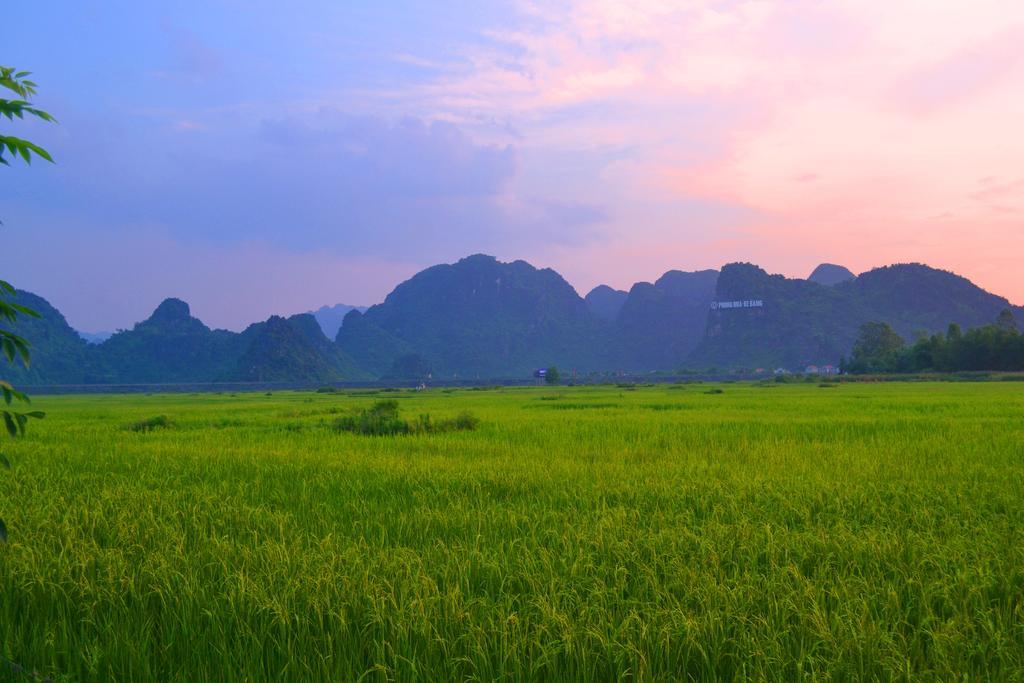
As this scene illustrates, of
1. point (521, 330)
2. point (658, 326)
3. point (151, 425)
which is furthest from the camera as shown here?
point (658, 326)

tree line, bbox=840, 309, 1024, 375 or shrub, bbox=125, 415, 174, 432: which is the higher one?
tree line, bbox=840, 309, 1024, 375

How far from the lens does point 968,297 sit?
386ft

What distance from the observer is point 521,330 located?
144 metres

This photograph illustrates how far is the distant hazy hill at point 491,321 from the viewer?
135000 mm

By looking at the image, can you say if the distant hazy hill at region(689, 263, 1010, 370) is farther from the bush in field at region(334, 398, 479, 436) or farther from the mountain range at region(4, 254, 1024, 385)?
the bush in field at region(334, 398, 479, 436)

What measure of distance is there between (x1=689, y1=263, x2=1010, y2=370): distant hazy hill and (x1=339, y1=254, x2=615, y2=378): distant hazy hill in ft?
107

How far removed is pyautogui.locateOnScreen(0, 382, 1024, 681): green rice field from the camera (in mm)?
2402

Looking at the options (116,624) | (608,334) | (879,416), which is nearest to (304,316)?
(608,334)

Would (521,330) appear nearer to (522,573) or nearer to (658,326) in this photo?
(658,326)

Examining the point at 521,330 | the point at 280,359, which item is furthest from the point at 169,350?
the point at 521,330

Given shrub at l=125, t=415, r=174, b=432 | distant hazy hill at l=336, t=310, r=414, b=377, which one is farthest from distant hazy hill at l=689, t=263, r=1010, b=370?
shrub at l=125, t=415, r=174, b=432

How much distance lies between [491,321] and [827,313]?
6592 centimetres

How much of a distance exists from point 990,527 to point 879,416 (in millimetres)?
10242

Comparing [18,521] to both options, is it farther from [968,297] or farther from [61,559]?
[968,297]
